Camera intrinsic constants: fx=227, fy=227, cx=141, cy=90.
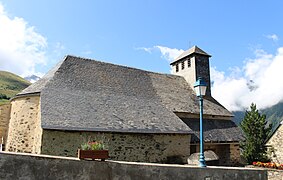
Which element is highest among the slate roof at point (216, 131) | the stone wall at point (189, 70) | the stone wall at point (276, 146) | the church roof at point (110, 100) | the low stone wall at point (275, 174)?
the stone wall at point (189, 70)

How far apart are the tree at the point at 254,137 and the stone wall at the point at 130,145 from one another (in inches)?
296

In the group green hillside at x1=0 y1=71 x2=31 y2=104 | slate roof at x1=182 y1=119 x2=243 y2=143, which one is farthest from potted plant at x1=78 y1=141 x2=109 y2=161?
green hillside at x1=0 y1=71 x2=31 y2=104

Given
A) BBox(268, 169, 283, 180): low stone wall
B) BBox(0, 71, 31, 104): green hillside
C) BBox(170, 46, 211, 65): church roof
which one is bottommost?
BBox(268, 169, 283, 180): low stone wall

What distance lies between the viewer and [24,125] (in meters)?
12.1

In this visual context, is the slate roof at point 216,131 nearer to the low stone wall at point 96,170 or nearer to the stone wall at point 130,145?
the stone wall at point 130,145

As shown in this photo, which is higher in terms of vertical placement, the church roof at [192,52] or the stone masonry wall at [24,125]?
the church roof at [192,52]

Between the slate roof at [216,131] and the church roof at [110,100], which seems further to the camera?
the slate roof at [216,131]

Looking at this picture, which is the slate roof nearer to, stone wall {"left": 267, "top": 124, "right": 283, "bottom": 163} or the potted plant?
stone wall {"left": 267, "top": 124, "right": 283, "bottom": 163}

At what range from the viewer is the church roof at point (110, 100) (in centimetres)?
1115

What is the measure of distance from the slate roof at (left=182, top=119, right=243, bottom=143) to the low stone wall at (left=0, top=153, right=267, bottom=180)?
8.29 meters

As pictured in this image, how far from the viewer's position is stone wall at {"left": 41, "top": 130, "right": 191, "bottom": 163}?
10148 mm

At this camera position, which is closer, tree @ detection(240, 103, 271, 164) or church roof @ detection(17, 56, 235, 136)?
church roof @ detection(17, 56, 235, 136)

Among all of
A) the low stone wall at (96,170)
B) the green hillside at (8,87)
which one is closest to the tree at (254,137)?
the low stone wall at (96,170)

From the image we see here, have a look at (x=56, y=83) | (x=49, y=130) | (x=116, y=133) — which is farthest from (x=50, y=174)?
(x=56, y=83)
